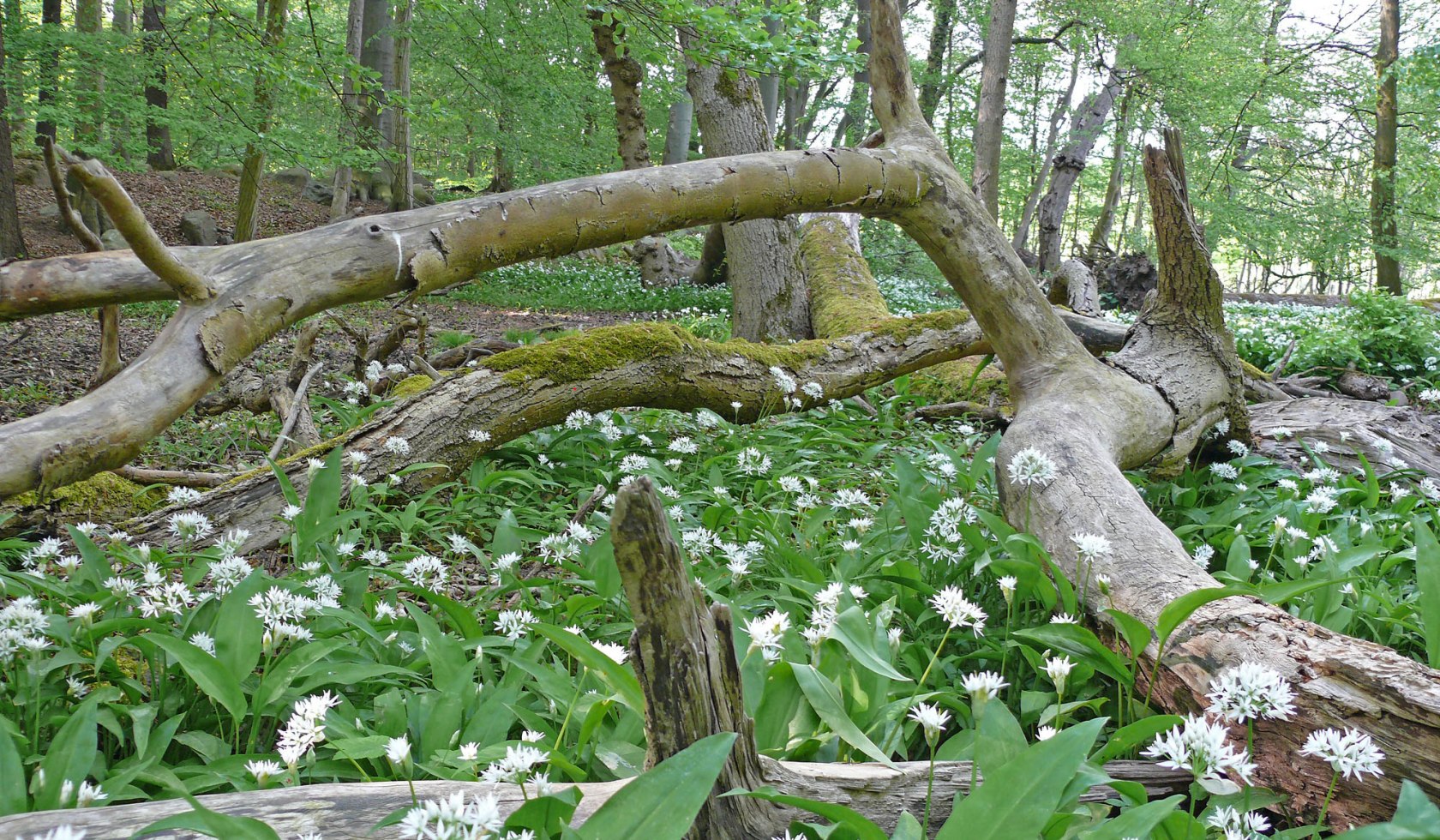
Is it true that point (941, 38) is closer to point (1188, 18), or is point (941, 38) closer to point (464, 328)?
point (1188, 18)

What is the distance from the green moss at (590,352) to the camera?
398cm

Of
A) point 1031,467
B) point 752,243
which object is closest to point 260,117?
point 752,243

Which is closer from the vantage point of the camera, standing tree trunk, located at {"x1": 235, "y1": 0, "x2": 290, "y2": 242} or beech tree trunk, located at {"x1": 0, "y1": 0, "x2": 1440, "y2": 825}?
beech tree trunk, located at {"x1": 0, "y1": 0, "x2": 1440, "y2": 825}

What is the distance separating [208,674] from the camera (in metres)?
1.69

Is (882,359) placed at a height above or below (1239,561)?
above

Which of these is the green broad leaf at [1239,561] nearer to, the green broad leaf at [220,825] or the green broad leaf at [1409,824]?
the green broad leaf at [1409,824]

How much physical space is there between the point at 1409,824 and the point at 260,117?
9381 mm

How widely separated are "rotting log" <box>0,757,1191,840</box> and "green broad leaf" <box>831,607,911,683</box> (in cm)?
20

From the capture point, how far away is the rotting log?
1.24 meters

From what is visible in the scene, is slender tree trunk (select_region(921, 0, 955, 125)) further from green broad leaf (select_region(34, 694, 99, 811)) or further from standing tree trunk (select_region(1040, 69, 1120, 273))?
green broad leaf (select_region(34, 694, 99, 811))

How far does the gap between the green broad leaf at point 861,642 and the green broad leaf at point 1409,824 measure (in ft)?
2.58

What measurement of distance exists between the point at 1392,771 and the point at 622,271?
1457cm

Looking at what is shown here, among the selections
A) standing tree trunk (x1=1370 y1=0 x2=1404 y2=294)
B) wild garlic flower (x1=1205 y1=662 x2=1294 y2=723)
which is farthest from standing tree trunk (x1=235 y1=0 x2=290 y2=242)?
standing tree trunk (x1=1370 y1=0 x2=1404 y2=294)

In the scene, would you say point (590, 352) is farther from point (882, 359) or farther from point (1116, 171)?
point (1116, 171)
